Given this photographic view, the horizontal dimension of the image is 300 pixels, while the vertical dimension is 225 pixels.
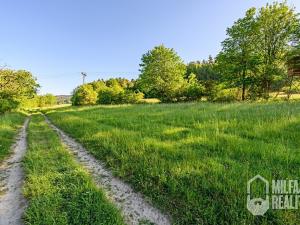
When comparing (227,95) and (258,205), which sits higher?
(227,95)

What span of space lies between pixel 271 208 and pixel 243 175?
0.94m

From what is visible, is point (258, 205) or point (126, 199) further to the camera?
point (126, 199)

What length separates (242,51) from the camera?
2781 centimetres

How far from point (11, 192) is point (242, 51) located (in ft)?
98.9

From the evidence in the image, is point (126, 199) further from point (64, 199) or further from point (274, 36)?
point (274, 36)

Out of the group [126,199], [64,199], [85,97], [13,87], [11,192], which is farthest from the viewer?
[85,97]

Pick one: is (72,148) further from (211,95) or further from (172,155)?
(211,95)

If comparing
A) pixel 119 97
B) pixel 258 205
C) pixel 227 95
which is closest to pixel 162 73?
pixel 119 97

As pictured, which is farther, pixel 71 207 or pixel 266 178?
pixel 266 178

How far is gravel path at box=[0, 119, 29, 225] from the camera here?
366 cm

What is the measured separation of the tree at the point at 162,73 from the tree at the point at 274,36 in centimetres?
1639

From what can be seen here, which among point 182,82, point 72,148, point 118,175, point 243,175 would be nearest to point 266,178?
point 243,175

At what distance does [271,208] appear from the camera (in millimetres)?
3219

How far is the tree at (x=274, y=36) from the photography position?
26547 millimetres
